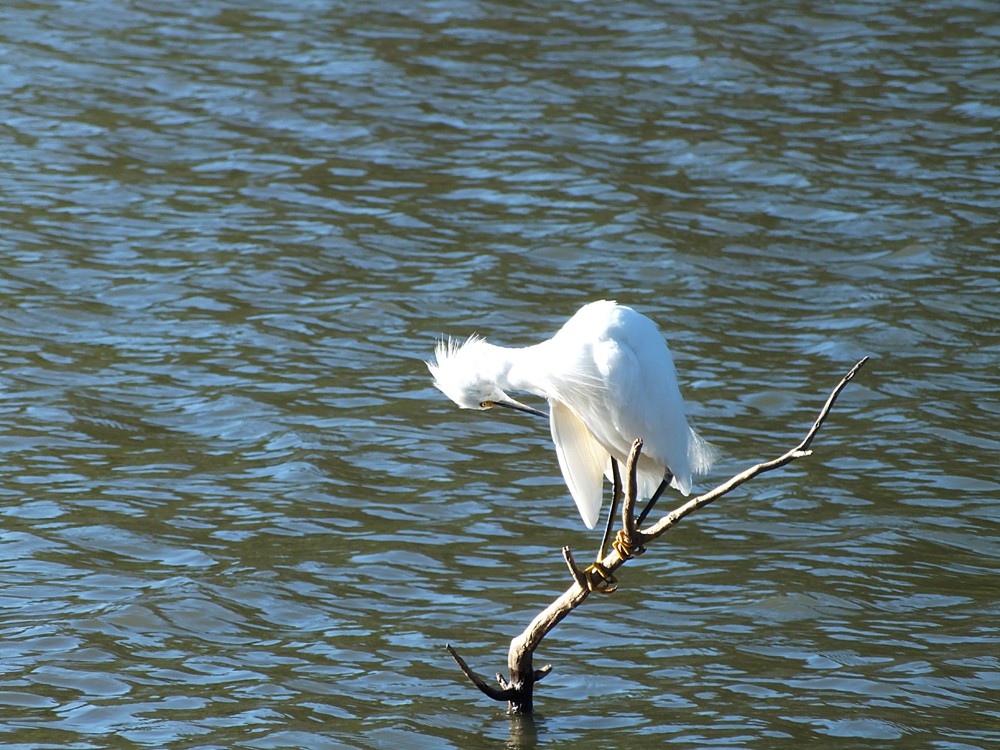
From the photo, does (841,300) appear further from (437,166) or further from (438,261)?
(437,166)

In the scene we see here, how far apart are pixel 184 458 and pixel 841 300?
14.9 feet

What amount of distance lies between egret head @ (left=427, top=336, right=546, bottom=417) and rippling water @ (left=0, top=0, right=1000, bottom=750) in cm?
141

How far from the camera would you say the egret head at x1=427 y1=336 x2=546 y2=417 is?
5539mm

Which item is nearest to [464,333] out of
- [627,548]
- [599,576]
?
[599,576]

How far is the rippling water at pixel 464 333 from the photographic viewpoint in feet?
21.1

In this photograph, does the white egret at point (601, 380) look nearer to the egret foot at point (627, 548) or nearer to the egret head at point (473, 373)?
the egret head at point (473, 373)

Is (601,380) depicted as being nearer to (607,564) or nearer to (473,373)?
(473,373)

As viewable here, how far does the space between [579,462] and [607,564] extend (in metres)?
0.71

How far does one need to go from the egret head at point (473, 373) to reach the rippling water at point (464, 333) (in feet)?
4.62

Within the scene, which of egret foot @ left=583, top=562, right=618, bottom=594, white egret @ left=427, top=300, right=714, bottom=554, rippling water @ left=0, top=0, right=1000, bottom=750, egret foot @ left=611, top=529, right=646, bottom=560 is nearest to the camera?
egret foot @ left=611, top=529, right=646, bottom=560

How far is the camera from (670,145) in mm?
12305

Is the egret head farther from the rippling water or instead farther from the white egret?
the rippling water

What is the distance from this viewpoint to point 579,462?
6027 millimetres

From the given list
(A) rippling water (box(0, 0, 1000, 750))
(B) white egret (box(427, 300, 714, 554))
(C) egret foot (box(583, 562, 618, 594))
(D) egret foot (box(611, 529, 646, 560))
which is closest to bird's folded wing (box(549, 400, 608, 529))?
(B) white egret (box(427, 300, 714, 554))
